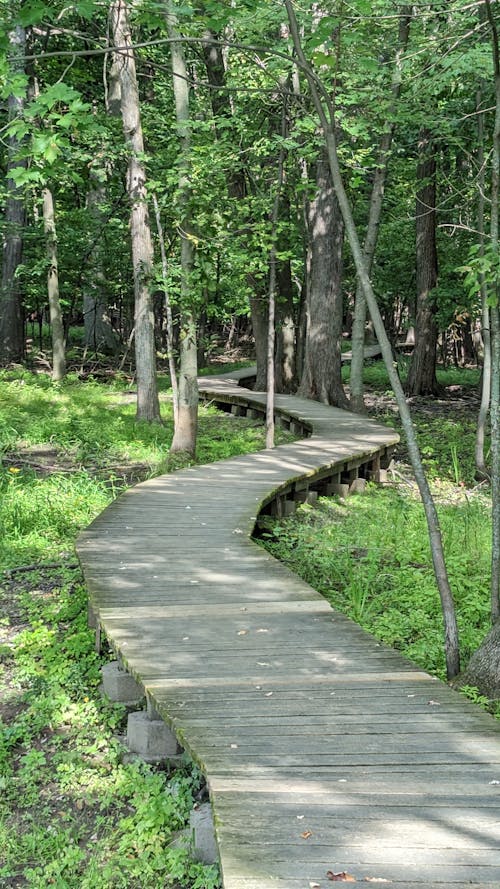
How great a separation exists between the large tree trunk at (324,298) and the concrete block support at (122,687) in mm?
11890

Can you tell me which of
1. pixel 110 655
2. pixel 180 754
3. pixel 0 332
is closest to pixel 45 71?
pixel 0 332

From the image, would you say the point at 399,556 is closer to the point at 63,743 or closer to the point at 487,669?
the point at 487,669

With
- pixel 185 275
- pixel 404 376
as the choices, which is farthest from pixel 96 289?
pixel 185 275

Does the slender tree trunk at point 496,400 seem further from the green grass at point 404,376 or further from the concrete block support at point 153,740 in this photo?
the green grass at point 404,376

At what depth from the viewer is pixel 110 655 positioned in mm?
5891

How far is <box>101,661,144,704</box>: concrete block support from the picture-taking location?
5.18 metres

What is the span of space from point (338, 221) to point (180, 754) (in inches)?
511

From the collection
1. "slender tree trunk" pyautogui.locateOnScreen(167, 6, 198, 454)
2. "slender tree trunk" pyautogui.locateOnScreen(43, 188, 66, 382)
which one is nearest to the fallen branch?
"slender tree trunk" pyautogui.locateOnScreen(167, 6, 198, 454)

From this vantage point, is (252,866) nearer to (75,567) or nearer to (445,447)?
(75,567)

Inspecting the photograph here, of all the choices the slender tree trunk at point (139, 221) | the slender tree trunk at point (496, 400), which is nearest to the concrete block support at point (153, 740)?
the slender tree trunk at point (496, 400)

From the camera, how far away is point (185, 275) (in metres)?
10.7

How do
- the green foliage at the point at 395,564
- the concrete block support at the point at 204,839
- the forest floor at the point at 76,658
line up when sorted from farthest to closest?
the green foliage at the point at 395,564 < the forest floor at the point at 76,658 < the concrete block support at the point at 204,839

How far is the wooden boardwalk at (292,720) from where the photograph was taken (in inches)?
108

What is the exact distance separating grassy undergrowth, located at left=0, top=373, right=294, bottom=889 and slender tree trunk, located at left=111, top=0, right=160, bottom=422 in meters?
3.67
